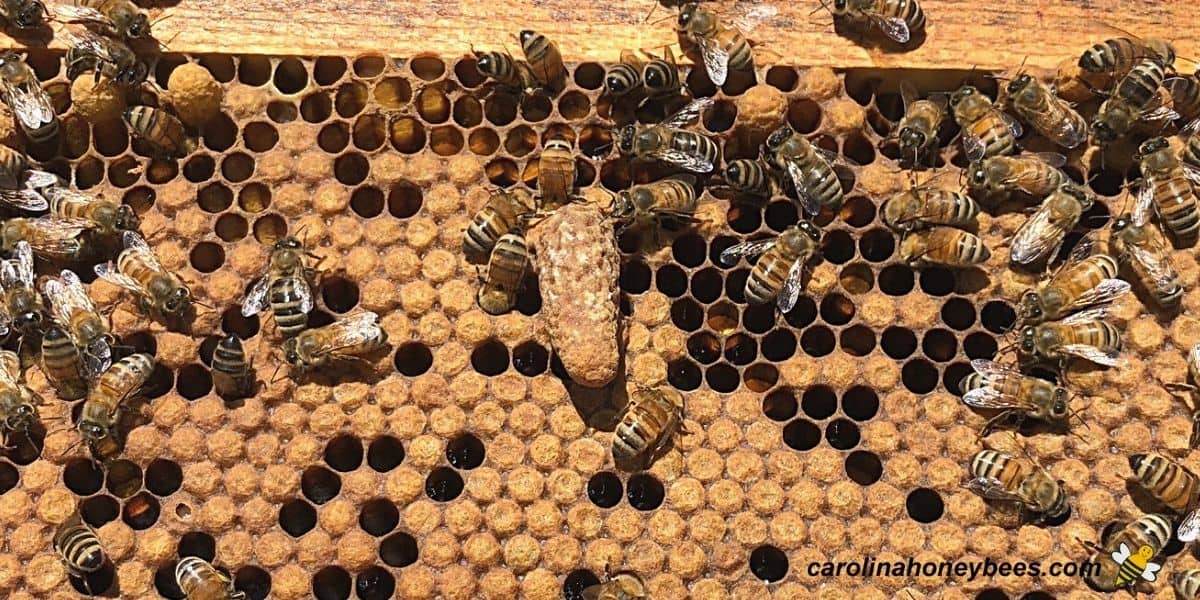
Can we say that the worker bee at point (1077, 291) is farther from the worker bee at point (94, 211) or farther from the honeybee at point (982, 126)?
the worker bee at point (94, 211)

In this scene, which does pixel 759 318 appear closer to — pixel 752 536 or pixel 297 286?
pixel 752 536

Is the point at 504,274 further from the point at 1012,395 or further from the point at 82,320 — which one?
the point at 1012,395

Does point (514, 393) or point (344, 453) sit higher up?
point (514, 393)

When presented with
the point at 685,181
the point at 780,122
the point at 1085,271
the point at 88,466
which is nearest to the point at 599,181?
the point at 685,181

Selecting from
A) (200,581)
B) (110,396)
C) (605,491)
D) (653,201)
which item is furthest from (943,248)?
(110,396)

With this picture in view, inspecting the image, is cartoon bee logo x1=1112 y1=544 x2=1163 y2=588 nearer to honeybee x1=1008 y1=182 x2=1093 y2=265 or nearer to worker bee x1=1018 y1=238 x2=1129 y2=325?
worker bee x1=1018 y1=238 x2=1129 y2=325

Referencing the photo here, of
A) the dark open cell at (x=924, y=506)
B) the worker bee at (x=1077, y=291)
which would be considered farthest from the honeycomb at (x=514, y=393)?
the worker bee at (x=1077, y=291)
